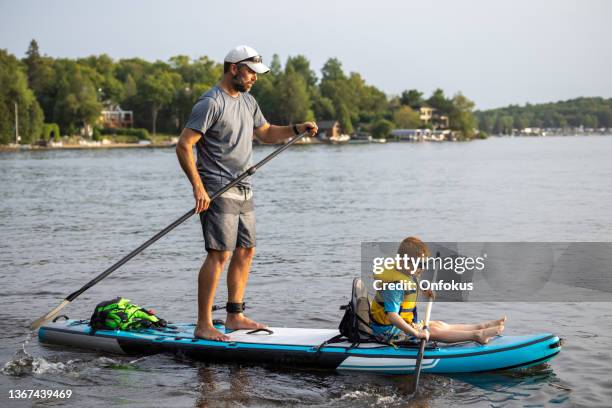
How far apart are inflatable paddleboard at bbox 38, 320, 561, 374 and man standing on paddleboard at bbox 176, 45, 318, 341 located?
0.32m

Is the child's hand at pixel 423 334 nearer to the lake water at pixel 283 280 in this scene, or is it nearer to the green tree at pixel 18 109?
the lake water at pixel 283 280

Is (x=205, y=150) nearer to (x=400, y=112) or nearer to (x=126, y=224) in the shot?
(x=126, y=224)

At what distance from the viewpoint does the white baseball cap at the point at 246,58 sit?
293 inches

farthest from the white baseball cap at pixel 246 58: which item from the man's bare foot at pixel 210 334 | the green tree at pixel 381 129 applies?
the green tree at pixel 381 129

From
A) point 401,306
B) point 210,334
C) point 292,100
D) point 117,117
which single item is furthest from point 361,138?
point 401,306

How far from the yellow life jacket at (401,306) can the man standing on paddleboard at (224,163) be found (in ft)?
4.52

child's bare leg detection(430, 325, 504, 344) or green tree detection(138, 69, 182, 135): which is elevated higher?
green tree detection(138, 69, 182, 135)

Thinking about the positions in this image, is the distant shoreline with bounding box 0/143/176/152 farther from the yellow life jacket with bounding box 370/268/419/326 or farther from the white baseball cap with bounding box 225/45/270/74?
the yellow life jacket with bounding box 370/268/419/326

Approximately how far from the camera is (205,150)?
755 centimetres

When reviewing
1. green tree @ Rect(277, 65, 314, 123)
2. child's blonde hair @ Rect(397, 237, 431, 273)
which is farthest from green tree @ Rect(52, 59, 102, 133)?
child's blonde hair @ Rect(397, 237, 431, 273)

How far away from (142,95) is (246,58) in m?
149

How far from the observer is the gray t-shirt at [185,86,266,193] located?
7.33 metres

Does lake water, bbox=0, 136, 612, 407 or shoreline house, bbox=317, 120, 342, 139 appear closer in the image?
lake water, bbox=0, 136, 612, 407

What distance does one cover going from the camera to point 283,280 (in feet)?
41.9
